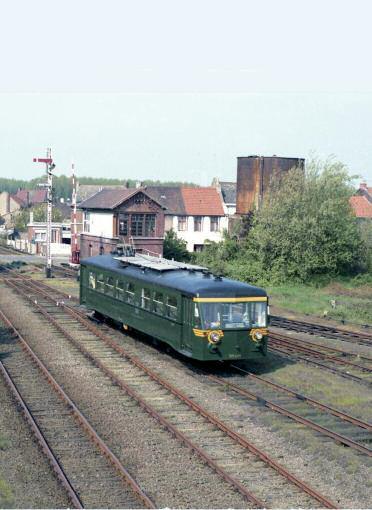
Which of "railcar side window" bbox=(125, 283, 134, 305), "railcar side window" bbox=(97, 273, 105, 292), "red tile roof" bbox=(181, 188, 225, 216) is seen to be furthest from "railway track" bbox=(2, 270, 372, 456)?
"red tile roof" bbox=(181, 188, 225, 216)

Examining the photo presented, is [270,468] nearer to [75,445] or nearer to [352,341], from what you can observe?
[75,445]

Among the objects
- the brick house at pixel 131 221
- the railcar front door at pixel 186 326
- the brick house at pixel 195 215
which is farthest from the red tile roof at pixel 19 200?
the railcar front door at pixel 186 326

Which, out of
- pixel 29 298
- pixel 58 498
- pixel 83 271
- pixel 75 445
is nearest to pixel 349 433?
pixel 75 445

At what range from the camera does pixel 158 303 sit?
76.0 feet

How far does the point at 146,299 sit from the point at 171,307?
7.24 feet

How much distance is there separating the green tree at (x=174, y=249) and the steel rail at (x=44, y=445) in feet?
135

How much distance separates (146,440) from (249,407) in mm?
3603

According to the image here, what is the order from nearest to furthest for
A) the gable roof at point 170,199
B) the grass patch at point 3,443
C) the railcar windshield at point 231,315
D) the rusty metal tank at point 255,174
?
1. the grass patch at point 3,443
2. the railcar windshield at point 231,315
3. the rusty metal tank at point 255,174
4. the gable roof at point 170,199

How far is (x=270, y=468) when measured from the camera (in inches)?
533

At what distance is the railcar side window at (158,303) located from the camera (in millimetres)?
22906

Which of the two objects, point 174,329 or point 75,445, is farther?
point 174,329

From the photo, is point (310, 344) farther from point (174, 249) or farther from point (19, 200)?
point (19, 200)

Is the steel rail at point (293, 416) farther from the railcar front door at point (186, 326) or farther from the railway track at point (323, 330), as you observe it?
the railway track at point (323, 330)

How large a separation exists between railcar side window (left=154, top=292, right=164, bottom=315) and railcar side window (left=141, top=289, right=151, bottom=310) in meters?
0.54
